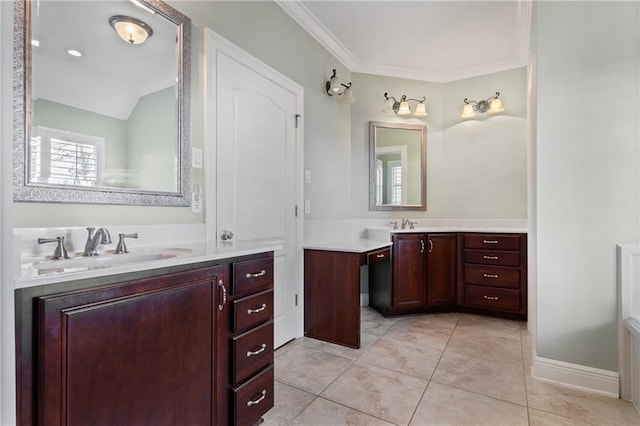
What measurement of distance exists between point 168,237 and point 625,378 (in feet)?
8.70

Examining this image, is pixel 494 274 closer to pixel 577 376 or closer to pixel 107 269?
pixel 577 376

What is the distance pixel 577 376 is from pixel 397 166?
8.15 feet

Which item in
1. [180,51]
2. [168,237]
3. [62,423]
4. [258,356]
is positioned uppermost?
[180,51]

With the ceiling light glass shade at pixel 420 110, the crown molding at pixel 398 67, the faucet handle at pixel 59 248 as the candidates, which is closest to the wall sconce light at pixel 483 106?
the crown molding at pixel 398 67

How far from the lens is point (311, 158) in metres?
2.89

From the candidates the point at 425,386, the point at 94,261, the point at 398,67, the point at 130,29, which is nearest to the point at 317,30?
the point at 398,67

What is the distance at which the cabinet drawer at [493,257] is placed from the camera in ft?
9.95

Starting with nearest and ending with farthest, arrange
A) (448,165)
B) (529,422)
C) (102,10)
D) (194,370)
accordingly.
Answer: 1. (194,370)
2. (102,10)
3. (529,422)
4. (448,165)

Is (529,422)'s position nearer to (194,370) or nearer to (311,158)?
(194,370)

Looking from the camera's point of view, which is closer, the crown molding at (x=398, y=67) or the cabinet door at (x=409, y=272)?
the crown molding at (x=398, y=67)

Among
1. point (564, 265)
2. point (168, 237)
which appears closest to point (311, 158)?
point (168, 237)

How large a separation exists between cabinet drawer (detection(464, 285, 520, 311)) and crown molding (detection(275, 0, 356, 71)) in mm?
2761

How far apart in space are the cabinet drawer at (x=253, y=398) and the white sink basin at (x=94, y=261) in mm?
668

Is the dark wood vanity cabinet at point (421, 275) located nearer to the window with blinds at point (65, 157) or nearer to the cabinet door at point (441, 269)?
the cabinet door at point (441, 269)
